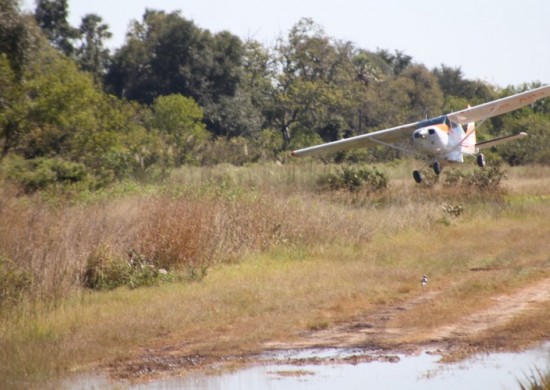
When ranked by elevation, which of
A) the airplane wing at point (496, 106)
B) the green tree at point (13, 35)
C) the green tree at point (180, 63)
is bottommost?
the airplane wing at point (496, 106)

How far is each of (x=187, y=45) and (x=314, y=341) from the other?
48632mm

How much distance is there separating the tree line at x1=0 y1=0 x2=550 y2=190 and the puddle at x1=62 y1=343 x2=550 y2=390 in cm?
1430

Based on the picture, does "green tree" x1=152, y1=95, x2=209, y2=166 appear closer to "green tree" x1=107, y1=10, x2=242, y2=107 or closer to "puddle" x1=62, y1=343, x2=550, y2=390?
"green tree" x1=107, y1=10, x2=242, y2=107

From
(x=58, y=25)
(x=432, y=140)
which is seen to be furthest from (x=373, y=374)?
(x=58, y=25)

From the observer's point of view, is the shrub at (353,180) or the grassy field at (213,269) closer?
the grassy field at (213,269)

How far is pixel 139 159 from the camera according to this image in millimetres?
30469

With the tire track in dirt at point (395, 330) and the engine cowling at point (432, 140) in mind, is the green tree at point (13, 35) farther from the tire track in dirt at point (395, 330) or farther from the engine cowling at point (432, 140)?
the engine cowling at point (432, 140)

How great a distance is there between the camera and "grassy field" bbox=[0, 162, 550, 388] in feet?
37.2

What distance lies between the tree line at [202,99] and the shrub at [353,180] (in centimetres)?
489

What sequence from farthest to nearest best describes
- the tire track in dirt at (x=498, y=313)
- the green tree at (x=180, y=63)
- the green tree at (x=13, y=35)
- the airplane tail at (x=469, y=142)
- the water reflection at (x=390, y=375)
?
the green tree at (x=180, y=63) < the airplane tail at (x=469, y=142) < the green tree at (x=13, y=35) < the tire track in dirt at (x=498, y=313) < the water reflection at (x=390, y=375)

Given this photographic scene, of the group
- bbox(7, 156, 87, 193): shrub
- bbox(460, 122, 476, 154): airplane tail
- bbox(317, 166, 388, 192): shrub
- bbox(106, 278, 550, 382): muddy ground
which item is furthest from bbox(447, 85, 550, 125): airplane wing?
bbox(106, 278, 550, 382): muddy ground

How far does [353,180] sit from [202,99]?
28.0m

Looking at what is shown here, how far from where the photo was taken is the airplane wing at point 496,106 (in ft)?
107

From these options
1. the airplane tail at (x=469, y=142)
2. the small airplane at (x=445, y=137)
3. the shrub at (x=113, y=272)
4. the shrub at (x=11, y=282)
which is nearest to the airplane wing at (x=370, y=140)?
the small airplane at (x=445, y=137)
